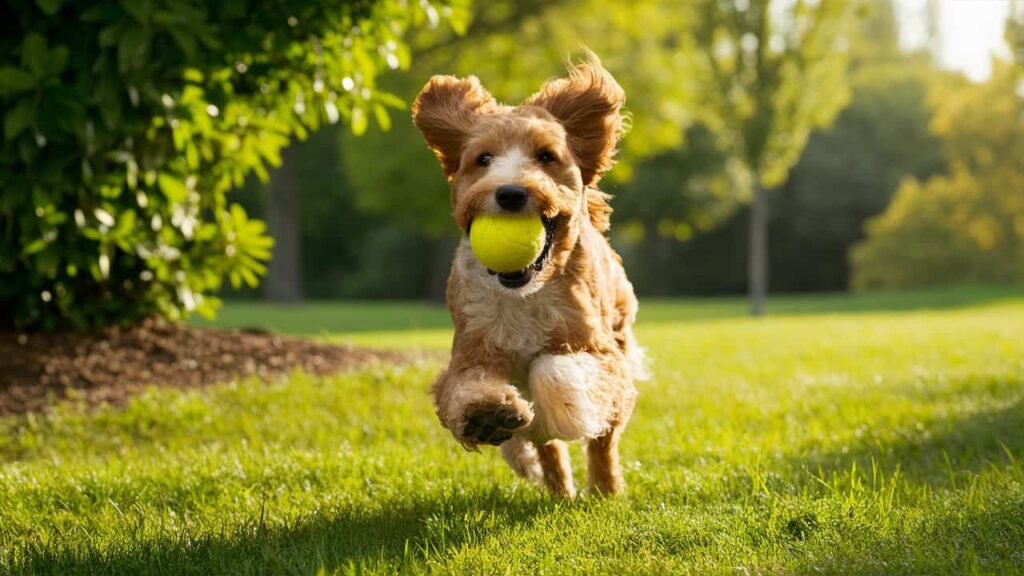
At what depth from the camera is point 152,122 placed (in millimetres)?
7004

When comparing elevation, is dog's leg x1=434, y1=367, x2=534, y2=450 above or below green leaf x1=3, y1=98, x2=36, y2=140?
below

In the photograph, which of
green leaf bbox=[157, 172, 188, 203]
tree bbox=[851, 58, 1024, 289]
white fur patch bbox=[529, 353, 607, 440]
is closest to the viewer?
white fur patch bbox=[529, 353, 607, 440]

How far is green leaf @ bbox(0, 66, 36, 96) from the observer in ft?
18.8

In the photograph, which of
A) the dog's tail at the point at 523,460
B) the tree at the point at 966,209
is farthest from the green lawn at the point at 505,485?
the tree at the point at 966,209

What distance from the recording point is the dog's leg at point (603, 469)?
449cm

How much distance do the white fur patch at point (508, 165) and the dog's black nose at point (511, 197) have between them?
7 cm

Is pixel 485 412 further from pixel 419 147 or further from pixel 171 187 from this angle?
pixel 419 147

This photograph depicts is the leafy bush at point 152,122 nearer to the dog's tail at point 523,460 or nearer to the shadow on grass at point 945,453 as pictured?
the dog's tail at point 523,460

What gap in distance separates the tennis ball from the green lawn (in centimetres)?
98

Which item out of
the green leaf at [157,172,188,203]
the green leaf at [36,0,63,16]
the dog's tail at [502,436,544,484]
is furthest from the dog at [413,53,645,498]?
the green leaf at [157,172,188,203]

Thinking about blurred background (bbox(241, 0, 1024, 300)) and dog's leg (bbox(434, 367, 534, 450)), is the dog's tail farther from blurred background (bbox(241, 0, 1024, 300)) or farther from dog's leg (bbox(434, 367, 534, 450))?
blurred background (bbox(241, 0, 1024, 300))

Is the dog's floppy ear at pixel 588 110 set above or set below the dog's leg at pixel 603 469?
above

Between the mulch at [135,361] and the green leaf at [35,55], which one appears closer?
the green leaf at [35,55]

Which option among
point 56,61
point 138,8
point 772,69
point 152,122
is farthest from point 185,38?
point 772,69
